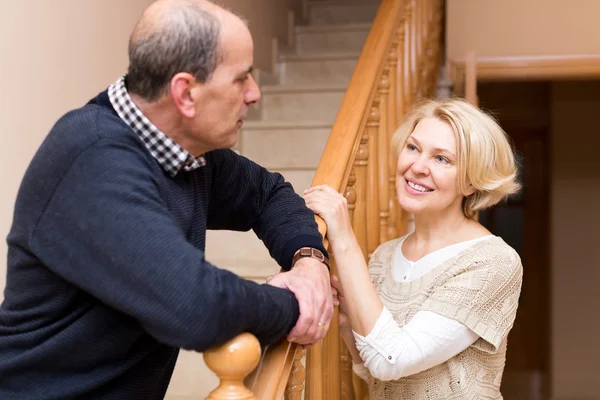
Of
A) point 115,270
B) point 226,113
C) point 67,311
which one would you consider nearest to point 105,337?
point 67,311

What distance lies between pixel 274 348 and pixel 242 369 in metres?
0.20

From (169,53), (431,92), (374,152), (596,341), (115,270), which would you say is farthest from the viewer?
Result: (596,341)

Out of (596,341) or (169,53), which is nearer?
(169,53)

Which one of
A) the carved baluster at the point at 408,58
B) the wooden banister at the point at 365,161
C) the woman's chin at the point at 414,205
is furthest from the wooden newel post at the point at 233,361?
the carved baluster at the point at 408,58

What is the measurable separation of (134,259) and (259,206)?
67 centimetres

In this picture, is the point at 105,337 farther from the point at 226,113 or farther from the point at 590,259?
the point at 590,259

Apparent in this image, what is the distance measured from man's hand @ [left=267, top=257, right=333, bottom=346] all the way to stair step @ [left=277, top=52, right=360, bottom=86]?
10.4ft

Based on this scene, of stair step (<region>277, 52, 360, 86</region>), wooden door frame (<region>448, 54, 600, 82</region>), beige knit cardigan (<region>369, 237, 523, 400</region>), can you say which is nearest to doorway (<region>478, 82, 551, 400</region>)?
stair step (<region>277, 52, 360, 86</region>)

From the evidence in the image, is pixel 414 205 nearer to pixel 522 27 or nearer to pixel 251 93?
pixel 251 93

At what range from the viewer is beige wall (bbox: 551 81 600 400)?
617 centimetres

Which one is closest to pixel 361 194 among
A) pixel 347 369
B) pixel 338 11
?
pixel 347 369

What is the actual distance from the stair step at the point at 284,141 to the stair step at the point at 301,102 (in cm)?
37

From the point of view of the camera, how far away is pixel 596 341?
620cm

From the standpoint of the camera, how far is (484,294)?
171 cm
